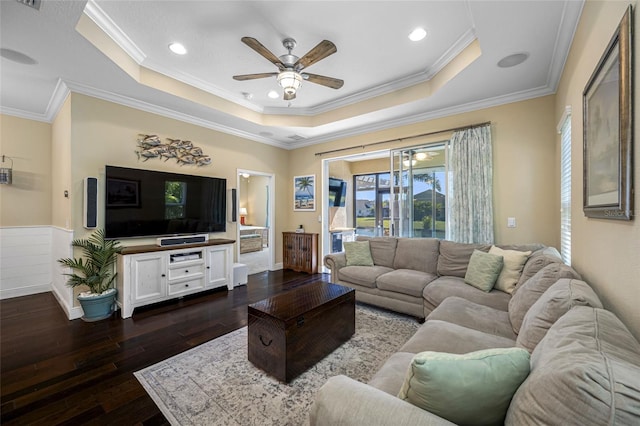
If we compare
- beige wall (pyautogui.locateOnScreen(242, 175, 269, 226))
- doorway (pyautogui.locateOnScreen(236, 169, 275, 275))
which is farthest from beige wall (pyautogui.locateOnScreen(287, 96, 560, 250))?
beige wall (pyautogui.locateOnScreen(242, 175, 269, 226))

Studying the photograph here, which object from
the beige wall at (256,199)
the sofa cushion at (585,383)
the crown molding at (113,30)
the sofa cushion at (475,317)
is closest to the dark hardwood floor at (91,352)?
the sofa cushion at (585,383)

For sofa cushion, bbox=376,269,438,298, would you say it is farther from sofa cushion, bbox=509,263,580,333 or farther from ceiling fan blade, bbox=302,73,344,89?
ceiling fan blade, bbox=302,73,344,89

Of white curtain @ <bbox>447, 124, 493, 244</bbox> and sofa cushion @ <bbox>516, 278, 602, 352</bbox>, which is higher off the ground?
white curtain @ <bbox>447, 124, 493, 244</bbox>

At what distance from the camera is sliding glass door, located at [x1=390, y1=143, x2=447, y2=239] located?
4242 millimetres

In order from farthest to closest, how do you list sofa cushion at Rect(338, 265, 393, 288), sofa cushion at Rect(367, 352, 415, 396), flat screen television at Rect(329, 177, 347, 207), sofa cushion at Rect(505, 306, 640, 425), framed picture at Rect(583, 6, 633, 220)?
1. flat screen television at Rect(329, 177, 347, 207)
2. sofa cushion at Rect(338, 265, 393, 288)
3. sofa cushion at Rect(367, 352, 415, 396)
4. framed picture at Rect(583, 6, 633, 220)
5. sofa cushion at Rect(505, 306, 640, 425)

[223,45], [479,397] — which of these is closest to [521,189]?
[479,397]

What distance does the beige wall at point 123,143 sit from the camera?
3.37 metres

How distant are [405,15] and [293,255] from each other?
477 cm

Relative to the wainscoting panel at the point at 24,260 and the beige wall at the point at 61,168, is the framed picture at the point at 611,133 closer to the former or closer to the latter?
the beige wall at the point at 61,168

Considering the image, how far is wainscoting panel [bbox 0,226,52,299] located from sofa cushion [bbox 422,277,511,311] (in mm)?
5970

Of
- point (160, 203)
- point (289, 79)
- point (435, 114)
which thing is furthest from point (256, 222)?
point (289, 79)

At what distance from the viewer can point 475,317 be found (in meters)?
2.11

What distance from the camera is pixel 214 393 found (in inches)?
75.8

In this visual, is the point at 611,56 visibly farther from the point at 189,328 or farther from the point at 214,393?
the point at 189,328
